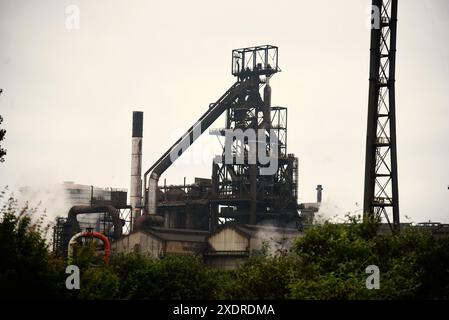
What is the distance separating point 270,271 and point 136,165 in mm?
47992

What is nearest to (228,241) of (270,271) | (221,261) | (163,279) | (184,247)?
(221,261)

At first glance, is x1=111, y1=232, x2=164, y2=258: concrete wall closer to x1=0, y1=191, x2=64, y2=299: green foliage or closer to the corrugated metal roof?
the corrugated metal roof

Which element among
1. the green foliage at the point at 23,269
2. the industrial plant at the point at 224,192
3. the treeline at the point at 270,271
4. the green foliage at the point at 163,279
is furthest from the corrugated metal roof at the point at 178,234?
the green foliage at the point at 23,269

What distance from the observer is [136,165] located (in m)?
89.9

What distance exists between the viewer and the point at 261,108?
89.4 m

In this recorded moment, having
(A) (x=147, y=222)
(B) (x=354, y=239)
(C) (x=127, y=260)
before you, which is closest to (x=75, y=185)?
(A) (x=147, y=222)

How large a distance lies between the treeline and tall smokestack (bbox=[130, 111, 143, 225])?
36.0 m

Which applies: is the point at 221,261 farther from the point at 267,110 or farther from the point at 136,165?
the point at 267,110

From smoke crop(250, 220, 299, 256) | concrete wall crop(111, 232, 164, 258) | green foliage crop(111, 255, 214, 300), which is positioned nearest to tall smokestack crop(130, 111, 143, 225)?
concrete wall crop(111, 232, 164, 258)

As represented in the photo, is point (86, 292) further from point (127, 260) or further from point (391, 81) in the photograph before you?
point (391, 81)

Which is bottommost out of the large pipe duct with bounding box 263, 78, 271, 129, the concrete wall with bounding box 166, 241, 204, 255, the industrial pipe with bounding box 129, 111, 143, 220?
the concrete wall with bounding box 166, 241, 204, 255

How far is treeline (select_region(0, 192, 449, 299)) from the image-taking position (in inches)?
1342
